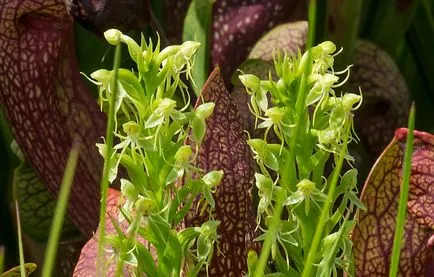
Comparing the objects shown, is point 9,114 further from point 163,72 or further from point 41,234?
point 163,72

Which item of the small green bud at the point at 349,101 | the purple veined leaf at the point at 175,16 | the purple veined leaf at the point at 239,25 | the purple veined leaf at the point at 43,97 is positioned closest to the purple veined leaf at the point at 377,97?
the purple veined leaf at the point at 239,25

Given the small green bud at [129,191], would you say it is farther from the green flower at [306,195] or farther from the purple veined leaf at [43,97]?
the purple veined leaf at [43,97]

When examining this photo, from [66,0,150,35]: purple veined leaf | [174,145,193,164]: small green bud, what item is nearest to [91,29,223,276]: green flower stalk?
[174,145,193,164]: small green bud

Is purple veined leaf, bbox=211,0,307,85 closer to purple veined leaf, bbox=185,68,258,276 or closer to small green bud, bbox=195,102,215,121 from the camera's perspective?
purple veined leaf, bbox=185,68,258,276

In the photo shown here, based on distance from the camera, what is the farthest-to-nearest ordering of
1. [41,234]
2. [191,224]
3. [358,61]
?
[358,61], [41,234], [191,224]

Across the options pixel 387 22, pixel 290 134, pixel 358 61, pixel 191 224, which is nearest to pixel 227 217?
pixel 191 224

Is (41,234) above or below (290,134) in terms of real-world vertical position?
below
